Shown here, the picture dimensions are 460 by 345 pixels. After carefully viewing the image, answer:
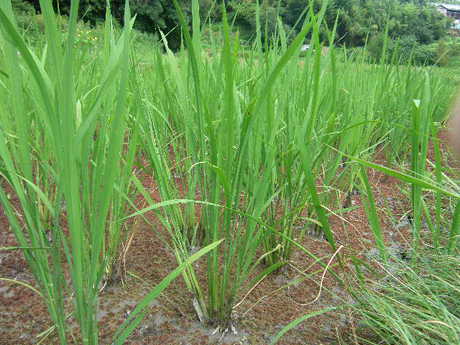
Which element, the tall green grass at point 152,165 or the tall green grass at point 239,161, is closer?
the tall green grass at point 152,165

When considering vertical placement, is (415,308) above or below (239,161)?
below

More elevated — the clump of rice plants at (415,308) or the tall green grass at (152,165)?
the tall green grass at (152,165)

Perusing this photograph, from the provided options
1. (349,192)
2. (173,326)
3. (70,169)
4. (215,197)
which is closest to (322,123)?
(349,192)

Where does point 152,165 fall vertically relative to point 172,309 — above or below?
above

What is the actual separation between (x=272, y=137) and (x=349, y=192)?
0.62 metres

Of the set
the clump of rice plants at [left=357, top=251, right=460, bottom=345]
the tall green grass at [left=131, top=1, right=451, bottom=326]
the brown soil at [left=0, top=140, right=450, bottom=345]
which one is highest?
the tall green grass at [left=131, top=1, right=451, bottom=326]

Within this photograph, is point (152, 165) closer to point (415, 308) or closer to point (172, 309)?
point (172, 309)

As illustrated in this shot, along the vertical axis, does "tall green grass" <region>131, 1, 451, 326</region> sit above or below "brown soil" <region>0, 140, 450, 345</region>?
above

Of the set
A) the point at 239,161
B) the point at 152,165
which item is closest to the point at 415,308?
the point at 239,161

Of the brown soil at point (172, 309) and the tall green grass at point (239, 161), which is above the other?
the tall green grass at point (239, 161)

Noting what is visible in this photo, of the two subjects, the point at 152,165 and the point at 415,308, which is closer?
the point at 415,308

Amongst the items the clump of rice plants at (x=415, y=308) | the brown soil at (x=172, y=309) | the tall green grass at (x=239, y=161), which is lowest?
the brown soil at (x=172, y=309)

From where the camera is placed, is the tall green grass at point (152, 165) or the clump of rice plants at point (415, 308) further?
the clump of rice plants at point (415, 308)

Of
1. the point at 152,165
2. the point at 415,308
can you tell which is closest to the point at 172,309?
the point at 152,165
